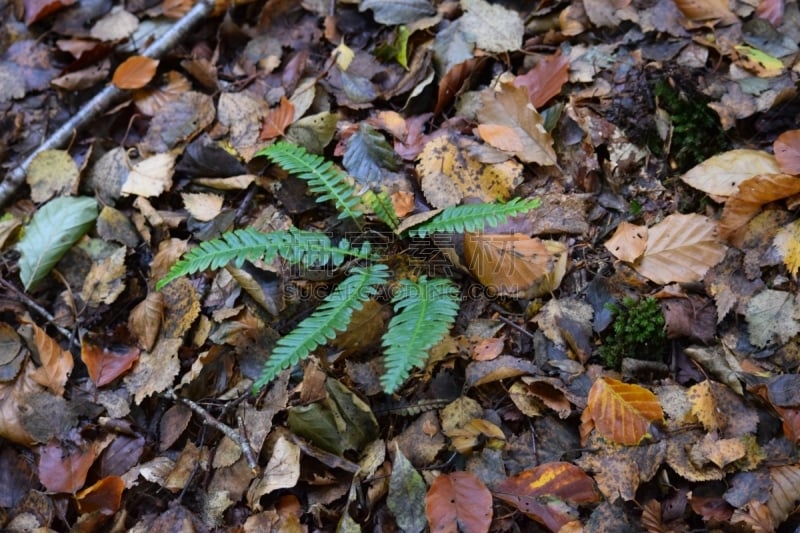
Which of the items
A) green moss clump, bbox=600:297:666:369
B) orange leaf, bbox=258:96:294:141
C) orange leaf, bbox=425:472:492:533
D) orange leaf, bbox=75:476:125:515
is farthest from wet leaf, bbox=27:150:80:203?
green moss clump, bbox=600:297:666:369

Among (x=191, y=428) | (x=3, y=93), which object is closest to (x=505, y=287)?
(x=191, y=428)

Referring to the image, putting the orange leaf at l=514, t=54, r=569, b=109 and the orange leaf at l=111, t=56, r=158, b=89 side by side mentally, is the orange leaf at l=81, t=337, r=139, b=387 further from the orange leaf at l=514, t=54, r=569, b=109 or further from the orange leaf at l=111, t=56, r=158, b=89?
the orange leaf at l=514, t=54, r=569, b=109

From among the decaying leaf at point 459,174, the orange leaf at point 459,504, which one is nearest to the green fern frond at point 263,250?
the decaying leaf at point 459,174

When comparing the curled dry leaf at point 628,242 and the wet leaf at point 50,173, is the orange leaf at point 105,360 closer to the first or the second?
the wet leaf at point 50,173

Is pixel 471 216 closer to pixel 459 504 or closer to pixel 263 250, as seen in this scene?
pixel 263 250

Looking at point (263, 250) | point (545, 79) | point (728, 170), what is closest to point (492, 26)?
point (545, 79)

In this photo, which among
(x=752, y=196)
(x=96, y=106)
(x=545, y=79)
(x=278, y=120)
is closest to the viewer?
(x=752, y=196)

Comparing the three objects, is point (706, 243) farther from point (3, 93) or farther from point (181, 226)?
point (3, 93)
